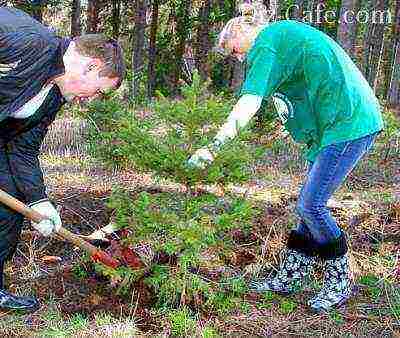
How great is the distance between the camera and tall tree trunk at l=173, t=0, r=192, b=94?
19.6 meters

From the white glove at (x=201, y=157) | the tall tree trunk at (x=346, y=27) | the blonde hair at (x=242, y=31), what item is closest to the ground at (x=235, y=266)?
the white glove at (x=201, y=157)

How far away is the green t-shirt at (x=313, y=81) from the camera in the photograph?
11.0 feet

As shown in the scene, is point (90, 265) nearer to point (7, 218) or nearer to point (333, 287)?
point (7, 218)

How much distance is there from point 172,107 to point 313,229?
47.5 inches

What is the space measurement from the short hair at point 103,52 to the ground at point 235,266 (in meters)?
1.43

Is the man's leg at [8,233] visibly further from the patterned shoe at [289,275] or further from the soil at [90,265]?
the patterned shoe at [289,275]

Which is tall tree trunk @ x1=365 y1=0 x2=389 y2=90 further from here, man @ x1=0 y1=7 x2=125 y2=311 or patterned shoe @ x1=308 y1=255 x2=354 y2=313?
man @ x1=0 y1=7 x2=125 y2=311

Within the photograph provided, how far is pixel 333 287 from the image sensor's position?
4125 mm

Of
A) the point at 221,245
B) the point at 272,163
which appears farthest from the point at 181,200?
the point at 272,163

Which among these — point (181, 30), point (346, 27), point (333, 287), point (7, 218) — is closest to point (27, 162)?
point (7, 218)

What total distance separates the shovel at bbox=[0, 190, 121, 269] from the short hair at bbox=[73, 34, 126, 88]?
2.86 ft

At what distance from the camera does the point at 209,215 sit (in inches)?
142

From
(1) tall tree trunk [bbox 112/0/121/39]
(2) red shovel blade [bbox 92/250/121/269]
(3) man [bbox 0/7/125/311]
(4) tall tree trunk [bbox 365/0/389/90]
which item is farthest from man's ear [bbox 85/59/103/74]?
(1) tall tree trunk [bbox 112/0/121/39]

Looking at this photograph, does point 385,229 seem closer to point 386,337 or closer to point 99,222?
point 386,337
